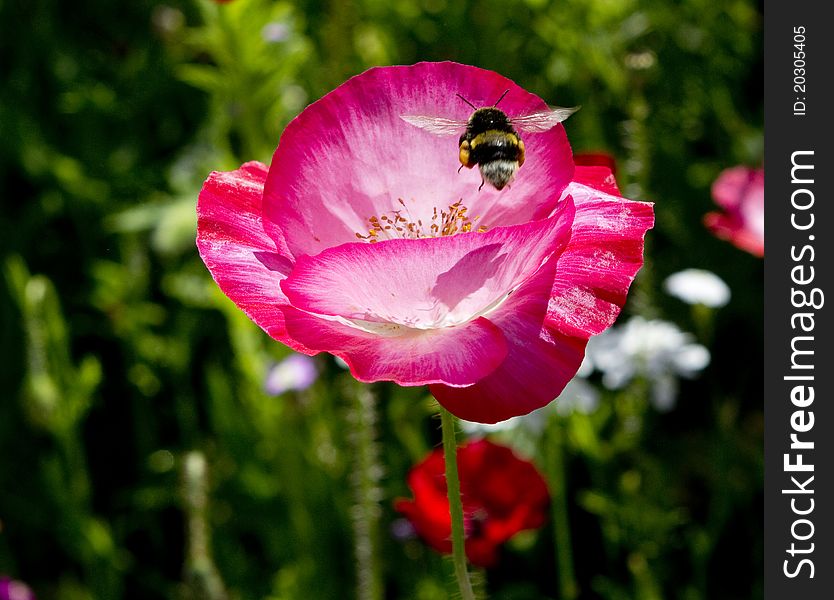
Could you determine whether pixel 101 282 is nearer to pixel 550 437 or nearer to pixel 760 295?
pixel 550 437

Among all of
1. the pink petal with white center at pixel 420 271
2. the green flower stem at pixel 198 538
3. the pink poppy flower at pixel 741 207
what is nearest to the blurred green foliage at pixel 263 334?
the pink poppy flower at pixel 741 207

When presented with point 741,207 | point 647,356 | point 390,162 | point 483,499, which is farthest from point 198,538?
point 741,207

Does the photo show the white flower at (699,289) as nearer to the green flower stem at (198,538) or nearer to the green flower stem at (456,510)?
the green flower stem at (198,538)

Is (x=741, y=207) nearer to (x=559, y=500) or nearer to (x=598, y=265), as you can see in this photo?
(x=559, y=500)

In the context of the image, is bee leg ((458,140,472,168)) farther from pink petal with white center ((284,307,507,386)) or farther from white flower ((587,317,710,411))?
white flower ((587,317,710,411))

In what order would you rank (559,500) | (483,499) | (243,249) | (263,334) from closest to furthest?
(243,249) < (483,499) < (559,500) < (263,334)

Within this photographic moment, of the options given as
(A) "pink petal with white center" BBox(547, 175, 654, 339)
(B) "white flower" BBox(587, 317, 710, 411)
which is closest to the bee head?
(A) "pink petal with white center" BBox(547, 175, 654, 339)
